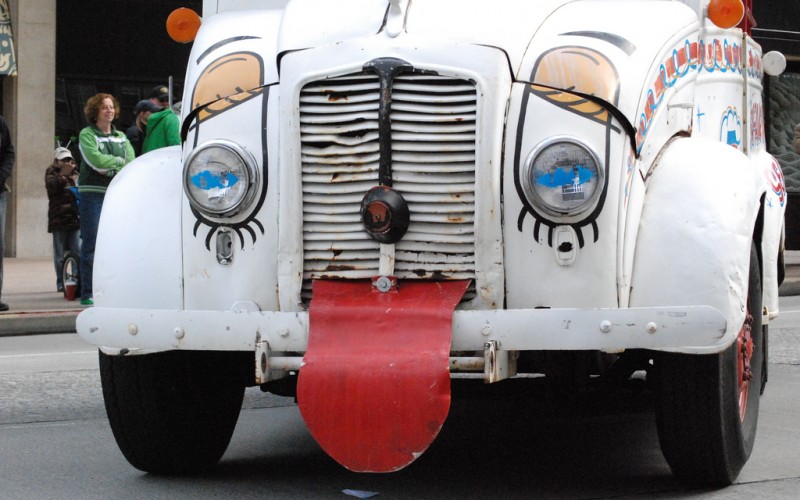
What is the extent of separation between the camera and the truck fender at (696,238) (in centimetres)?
438

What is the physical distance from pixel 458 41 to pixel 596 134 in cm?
55

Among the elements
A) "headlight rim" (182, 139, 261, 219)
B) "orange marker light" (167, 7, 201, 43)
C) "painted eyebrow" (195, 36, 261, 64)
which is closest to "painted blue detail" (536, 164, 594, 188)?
"headlight rim" (182, 139, 261, 219)

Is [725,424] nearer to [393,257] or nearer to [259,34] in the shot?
[393,257]

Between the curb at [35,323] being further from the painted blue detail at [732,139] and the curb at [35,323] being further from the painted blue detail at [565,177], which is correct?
the painted blue detail at [565,177]

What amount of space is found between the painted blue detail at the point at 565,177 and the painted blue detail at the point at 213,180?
41.7 inches

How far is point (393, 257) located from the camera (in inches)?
179

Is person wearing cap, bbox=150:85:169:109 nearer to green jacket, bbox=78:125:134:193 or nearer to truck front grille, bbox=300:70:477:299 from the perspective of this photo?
green jacket, bbox=78:125:134:193

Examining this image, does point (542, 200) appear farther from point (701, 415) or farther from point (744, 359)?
point (744, 359)

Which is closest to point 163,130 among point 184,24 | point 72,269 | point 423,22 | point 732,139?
point 72,269

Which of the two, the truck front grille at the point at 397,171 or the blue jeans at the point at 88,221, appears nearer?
the truck front grille at the point at 397,171

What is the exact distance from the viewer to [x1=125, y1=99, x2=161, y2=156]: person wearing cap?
1257 centimetres

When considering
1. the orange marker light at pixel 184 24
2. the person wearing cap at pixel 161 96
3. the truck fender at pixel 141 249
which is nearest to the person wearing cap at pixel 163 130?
the person wearing cap at pixel 161 96

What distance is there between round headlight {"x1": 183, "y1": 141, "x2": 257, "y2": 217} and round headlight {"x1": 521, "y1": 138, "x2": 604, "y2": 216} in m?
0.97

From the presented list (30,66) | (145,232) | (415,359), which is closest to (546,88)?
(415,359)
